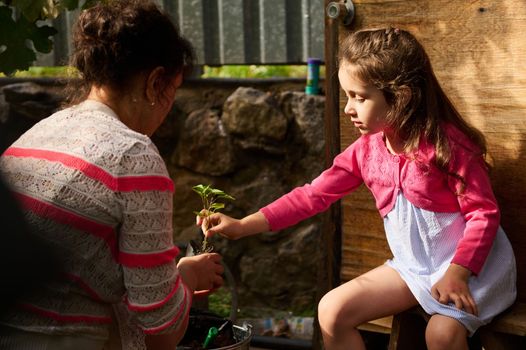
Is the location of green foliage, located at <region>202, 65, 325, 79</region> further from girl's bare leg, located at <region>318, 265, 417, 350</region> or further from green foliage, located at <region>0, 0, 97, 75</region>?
girl's bare leg, located at <region>318, 265, 417, 350</region>

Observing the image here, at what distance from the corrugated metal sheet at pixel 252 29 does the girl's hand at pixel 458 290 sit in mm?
1905

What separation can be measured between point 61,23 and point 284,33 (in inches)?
47.7

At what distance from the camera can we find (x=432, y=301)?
2590 millimetres

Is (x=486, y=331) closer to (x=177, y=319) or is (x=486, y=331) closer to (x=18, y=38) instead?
(x=177, y=319)

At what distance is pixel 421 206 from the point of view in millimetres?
2682

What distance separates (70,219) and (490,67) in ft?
4.98

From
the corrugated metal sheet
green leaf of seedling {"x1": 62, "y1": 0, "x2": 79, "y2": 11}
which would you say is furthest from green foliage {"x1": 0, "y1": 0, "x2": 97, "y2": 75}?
the corrugated metal sheet

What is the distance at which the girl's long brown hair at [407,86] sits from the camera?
2639mm

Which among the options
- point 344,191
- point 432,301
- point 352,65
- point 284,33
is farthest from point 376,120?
point 284,33

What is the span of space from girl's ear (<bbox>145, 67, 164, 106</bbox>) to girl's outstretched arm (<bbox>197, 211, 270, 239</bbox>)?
25.3 inches

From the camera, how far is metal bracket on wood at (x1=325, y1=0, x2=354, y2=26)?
10.2ft

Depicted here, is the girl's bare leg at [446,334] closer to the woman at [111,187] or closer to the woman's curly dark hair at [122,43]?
the woman at [111,187]

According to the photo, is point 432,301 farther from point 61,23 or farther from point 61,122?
point 61,23

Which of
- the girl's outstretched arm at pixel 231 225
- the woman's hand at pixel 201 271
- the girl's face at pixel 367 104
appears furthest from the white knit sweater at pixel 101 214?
the girl's face at pixel 367 104
